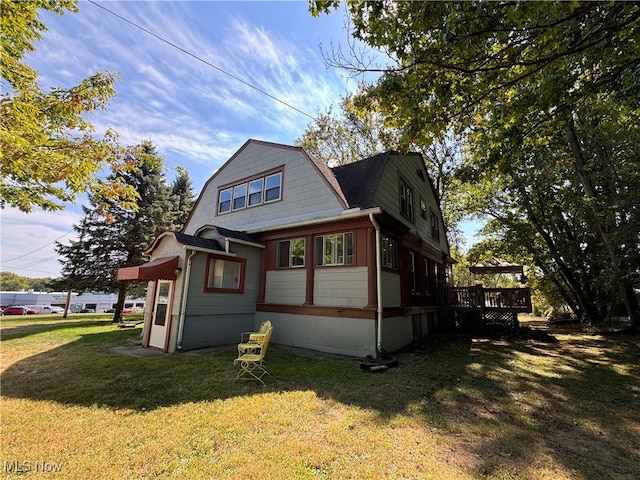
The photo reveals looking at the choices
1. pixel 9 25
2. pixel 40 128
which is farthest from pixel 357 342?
pixel 9 25

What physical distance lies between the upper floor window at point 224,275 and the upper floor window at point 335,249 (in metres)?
2.88

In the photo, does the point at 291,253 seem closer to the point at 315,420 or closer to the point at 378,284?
the point at 378,284

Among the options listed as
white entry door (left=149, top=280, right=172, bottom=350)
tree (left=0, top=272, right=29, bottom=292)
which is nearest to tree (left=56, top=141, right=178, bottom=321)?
white entry door (left=149, top=280, right=172, bottom=350)

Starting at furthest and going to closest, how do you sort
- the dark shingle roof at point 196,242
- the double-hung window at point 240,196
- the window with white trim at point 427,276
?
the window with white trim at point 427,276
the double-hung window at point 240,196
the dark shingle roof at point 196,242

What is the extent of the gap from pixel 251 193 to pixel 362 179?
4765 millimetres

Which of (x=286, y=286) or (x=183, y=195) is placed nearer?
(x=286, y=286)

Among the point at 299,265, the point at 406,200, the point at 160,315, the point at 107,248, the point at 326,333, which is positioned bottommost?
the point at 326,333

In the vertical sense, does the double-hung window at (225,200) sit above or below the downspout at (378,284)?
above

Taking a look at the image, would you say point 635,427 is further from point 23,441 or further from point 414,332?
point 23,441

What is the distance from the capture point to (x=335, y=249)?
30.5ft

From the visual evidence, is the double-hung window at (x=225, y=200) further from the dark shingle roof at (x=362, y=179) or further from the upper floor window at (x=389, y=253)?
the upper floor window at (x=389, y=253)

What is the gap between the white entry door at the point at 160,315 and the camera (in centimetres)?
871

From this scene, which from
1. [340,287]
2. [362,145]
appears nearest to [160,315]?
[340,287]

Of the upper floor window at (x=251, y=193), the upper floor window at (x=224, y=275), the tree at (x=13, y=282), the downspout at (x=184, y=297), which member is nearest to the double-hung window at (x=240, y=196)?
the upper floor window at (x=251, y=193)
